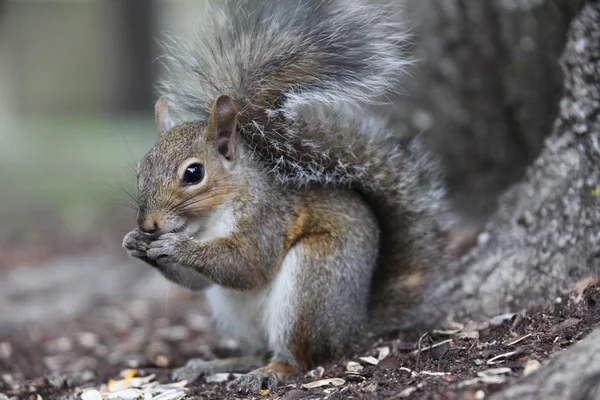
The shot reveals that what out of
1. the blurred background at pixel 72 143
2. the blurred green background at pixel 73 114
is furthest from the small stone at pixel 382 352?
the blurred green background at pixel 73 114

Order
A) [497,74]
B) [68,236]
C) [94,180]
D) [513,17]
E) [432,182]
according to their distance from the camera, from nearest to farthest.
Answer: [432,182] < [513,17] < [497,74] < [68,236] < [94,180]

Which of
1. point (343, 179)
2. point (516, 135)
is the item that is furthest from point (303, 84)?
point (516, 135)

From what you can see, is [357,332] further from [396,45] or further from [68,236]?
[68,236]

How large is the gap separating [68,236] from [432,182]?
4150 mm

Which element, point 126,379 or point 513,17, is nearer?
point 126,379

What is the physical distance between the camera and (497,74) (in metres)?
3.96

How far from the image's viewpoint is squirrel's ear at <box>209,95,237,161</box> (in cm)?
241

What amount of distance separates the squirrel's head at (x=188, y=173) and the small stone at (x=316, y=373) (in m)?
0.65

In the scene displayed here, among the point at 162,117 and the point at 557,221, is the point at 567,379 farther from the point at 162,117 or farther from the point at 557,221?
the point at 162,117

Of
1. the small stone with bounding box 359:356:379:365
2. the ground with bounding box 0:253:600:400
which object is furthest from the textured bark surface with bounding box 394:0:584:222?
the small stone with bounding box 359:356:379:365

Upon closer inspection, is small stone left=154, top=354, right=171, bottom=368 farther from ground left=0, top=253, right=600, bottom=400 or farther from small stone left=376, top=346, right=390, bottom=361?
small stone left=376, top=346, right=390, bottom=361

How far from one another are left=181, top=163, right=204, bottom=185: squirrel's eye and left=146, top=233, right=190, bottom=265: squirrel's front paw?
0.18m

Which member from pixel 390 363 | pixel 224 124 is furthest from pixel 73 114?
pixel 390 363

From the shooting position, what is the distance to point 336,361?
2.52 meters
